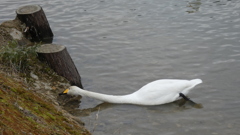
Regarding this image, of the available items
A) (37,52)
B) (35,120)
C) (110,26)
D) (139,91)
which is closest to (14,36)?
(37,52)

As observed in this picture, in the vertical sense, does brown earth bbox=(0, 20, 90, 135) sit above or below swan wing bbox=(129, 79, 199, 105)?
above

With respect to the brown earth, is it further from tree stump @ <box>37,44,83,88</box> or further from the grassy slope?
tree stump @ <box>37,44,83,88</box>

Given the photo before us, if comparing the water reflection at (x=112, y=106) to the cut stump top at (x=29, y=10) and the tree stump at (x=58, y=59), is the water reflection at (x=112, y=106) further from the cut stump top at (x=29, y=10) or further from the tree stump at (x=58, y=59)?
the cut stump top at (x=29, y=10)

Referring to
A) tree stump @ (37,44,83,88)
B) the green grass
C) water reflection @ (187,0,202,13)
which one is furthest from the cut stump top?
water reflection @ (187,0,202,13)

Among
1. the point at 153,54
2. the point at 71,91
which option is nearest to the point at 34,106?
the point at 71,91

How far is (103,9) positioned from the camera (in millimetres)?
12727

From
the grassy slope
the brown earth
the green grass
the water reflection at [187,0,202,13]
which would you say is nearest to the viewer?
the grassy slope

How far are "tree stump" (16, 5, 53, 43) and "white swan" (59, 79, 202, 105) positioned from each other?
3475 millimetres

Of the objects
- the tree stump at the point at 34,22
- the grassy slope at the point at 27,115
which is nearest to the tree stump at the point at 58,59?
the grassy slope at the point at 27,115

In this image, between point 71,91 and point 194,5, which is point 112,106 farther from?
point 194,5

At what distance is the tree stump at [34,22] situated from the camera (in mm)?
9898

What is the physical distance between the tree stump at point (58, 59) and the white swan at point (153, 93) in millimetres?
537

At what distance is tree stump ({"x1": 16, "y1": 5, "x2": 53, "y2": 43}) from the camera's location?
9.90 metres

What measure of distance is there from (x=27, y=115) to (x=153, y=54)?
5.54 m
